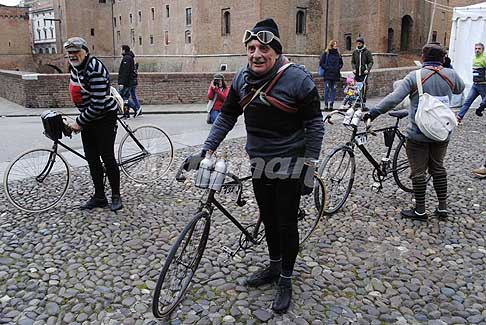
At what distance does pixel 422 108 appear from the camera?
460cm

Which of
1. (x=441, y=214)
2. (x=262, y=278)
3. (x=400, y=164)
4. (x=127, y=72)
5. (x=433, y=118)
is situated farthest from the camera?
(x=127, y=72)

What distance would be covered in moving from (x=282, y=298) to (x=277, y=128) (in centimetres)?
122

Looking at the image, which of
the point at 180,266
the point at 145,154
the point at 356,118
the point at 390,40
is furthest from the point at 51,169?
the point at 390,40

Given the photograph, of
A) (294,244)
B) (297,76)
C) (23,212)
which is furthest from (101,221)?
(297,76)

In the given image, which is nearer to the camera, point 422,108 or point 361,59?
point 422,108

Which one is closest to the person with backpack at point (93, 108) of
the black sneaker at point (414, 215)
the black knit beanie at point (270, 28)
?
the black knit beanie at point (270, 28)

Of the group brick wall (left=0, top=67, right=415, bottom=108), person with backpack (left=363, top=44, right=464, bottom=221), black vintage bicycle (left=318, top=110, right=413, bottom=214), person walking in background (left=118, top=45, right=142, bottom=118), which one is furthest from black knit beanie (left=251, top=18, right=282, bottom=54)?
brick wall (left=0, top=67, right=415, bottom=108)

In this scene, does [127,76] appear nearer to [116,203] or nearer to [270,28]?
[116,203]

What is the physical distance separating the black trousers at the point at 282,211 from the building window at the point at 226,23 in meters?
36.4

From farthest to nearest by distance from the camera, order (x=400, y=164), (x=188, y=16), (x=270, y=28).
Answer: (x=188, y=16)
(x=400, y=164)
(x=270, y=28)

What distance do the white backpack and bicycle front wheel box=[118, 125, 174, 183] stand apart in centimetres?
354

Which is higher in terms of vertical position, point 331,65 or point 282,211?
point 331,65

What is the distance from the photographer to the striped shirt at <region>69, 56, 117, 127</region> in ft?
15.8

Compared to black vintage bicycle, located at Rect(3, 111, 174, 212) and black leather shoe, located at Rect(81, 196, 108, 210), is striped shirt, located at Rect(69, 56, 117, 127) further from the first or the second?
black leather shoe, located at Rect(81, 196, 108, 210)
